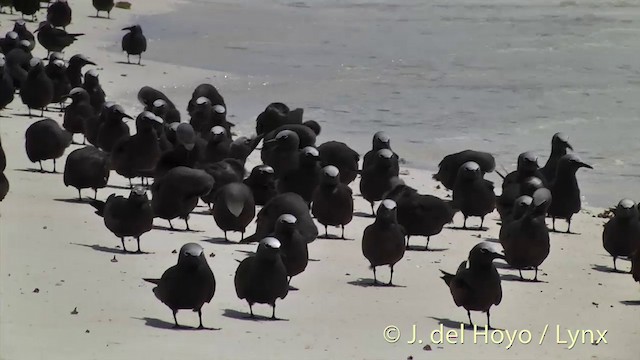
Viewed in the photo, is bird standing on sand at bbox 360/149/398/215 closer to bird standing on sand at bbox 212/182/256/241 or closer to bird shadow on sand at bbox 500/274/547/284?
bird standing on sand at bbox 212/182/256/241

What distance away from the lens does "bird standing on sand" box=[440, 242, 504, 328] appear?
9.45 m

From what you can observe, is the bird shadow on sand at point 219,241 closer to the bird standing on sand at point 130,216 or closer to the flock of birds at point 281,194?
the flock of birds at point 281,194

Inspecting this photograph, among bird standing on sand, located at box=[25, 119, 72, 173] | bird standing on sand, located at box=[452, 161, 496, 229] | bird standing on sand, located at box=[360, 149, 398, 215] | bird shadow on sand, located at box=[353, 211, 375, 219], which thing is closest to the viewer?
bird standing on sand, located at box=[452, 161, 496, 229]

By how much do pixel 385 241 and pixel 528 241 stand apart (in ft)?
3.85

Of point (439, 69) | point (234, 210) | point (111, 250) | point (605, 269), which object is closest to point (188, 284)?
point (111, 250)

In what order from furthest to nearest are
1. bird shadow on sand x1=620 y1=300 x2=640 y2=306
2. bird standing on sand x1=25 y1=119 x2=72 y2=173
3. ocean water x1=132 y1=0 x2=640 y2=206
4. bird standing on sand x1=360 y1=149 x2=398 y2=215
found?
ocean water x1=132 y1=0 x2=640 y2=206
bird standing on sand x1=25 y1=119 x2=72 y2=173
bird standing on sand x1=360 y1=149 x2=398 y2=215
bird shadow on sand x1=620 y1=300 x2=640 y2=306

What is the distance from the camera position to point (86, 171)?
12570 millimetres

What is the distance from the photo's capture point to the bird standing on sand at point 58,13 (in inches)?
911

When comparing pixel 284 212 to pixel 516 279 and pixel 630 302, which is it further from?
pixel 630 302

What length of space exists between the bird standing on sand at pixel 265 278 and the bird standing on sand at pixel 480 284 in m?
1.15

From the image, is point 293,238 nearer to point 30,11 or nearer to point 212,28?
point 30,11

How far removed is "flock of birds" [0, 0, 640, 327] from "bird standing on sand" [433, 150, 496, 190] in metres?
0.01

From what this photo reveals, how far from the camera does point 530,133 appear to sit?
18.1m

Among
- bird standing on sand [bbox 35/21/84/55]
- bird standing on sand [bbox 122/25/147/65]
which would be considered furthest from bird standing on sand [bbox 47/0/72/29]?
bird standing on sand [bbox 35/21/84/55]
